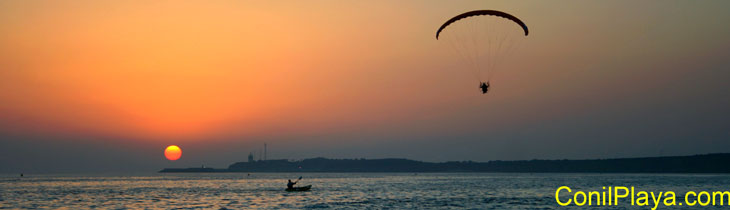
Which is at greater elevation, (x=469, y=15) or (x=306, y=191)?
(x=469, y=15)

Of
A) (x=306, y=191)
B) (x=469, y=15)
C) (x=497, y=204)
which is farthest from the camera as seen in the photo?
(x=306, y=191)

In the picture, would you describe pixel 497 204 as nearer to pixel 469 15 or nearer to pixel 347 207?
pixel 347 207

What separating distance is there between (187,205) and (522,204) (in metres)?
36.1

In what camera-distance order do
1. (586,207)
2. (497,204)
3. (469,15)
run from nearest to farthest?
(469,15) < (586,207) < (497,204)

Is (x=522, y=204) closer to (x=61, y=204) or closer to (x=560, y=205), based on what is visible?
(x=560, y=205)

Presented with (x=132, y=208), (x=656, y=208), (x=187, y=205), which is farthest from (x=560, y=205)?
(x=132, y=208)

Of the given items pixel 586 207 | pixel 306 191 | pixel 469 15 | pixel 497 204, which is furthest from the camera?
pixel 306 191

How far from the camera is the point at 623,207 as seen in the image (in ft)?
210

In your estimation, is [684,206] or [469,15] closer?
[469,15]

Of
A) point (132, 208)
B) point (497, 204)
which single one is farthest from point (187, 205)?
point (497, 204)

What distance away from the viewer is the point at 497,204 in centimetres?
6969

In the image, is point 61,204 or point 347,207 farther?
point 61,204

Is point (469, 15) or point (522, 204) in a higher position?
point (469, 15)

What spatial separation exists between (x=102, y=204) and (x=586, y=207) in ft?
169
